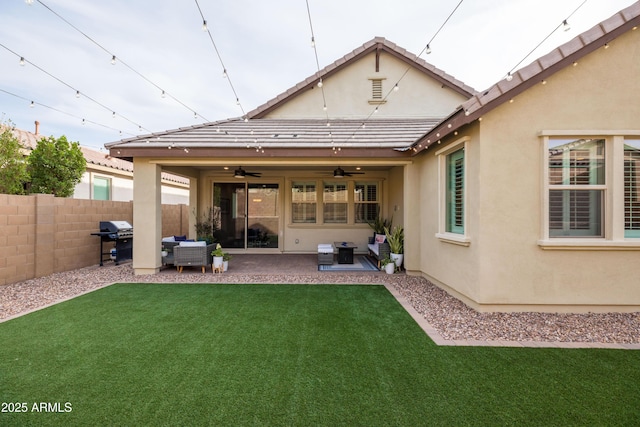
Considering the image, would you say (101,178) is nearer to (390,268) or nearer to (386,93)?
(386,93)

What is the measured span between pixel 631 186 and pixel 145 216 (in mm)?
9274

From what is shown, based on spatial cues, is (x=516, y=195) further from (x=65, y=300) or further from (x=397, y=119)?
(x=65, y=300)

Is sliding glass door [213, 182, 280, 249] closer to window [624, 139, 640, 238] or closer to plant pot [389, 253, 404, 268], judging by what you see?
plant pot [389, 253, 404, 268]

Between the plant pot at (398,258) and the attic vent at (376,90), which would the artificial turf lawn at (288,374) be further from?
the attic vent at (376,90)

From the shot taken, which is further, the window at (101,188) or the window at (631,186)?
the window at (101,188)

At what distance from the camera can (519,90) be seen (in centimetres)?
445

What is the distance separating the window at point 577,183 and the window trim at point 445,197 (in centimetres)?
117

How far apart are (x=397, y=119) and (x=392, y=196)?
273 cm

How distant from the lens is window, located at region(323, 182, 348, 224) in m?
11.2

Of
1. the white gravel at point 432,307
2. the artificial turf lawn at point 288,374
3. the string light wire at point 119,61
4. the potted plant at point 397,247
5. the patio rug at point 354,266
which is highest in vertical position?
the string light wire at point 119,61

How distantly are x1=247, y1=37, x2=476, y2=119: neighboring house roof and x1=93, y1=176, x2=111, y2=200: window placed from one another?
7403 mm

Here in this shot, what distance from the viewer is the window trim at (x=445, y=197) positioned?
498 centimetres

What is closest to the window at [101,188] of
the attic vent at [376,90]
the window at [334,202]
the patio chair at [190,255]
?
the patio chair at [190,255]

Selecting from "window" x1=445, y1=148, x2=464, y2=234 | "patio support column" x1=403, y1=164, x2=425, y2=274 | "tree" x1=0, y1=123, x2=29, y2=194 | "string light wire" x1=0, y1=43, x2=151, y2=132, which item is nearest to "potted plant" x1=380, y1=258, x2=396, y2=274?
"patio support column" x1=403, y1=164, x2=425, y2=274
